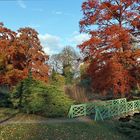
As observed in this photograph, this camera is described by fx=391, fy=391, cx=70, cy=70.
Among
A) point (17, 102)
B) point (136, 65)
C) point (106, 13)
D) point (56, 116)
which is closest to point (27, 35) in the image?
point (106, 13)

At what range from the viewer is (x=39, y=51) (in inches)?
1829

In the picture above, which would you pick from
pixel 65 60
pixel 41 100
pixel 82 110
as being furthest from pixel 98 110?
pixel 65 60

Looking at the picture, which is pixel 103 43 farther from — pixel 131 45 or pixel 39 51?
pixel 39 51

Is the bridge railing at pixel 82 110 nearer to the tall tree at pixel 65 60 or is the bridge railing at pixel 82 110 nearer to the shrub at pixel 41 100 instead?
the shrub at pixel 41 100

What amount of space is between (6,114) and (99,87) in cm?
1128

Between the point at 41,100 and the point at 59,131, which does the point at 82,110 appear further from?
the point at 59,131

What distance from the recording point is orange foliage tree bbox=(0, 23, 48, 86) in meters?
43.1

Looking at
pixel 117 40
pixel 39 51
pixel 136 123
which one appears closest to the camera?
pixel 136 123

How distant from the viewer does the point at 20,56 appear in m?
45.6

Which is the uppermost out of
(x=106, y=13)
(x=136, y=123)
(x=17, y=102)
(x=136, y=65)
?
(x=106, y=13)

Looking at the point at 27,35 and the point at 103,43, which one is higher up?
the point at 27,35

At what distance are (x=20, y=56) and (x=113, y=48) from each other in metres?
14.8

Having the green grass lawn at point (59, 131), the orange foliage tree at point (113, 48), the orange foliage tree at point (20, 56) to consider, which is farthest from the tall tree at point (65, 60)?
the green grass lawn at point (59, 131)

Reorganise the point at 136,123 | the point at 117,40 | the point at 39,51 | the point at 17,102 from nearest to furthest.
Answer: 1. the point at 136,123
2. the point at 17,102
3. the point at 117,40
4. the point at 39,51
